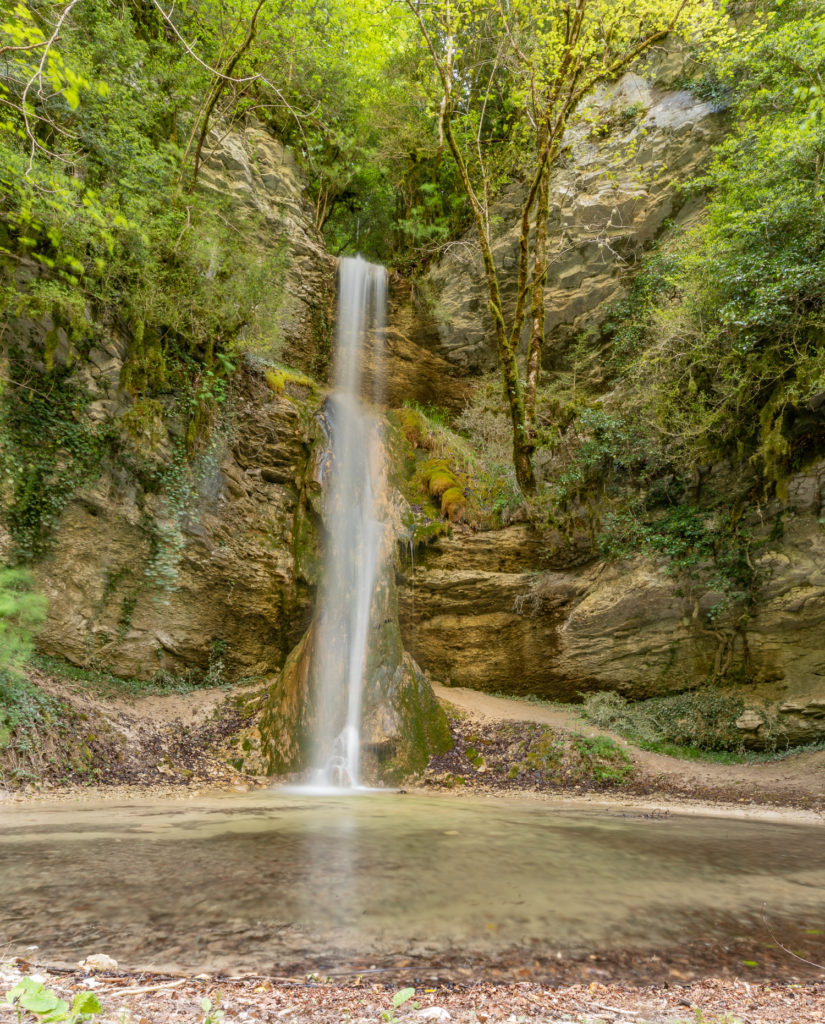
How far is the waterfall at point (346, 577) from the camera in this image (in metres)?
8.91

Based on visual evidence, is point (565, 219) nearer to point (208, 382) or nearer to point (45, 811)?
point (208, 382)

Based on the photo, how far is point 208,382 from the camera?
10.9 meters

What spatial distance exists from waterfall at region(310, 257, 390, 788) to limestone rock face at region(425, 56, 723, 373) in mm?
6169

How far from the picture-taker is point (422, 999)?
6.22ft

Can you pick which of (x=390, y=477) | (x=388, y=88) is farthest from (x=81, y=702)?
(x=388, y=88)

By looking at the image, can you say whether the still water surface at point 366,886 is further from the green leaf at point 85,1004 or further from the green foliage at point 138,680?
the green foliage at point 138,680

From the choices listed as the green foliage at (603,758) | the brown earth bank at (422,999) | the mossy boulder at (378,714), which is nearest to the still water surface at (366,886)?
the brown earth bank at (422,999)

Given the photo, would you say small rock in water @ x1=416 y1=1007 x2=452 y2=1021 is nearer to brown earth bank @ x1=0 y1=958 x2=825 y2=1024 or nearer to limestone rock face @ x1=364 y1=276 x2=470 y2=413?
brown earth bank @ x1=0 y1=958 x2=825 y2=1024

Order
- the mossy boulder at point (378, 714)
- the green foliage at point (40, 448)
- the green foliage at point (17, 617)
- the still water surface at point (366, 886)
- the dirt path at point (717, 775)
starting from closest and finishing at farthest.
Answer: the still water surface at point (366, 886) → the green foliage at point (17, 617) → the dirt path at point (717, 775) → the green foliage at point (40, 448) → the mossy boulder at point (378, 714)

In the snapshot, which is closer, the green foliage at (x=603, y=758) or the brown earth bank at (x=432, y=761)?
the brown earth bank at (x=432, y=761)

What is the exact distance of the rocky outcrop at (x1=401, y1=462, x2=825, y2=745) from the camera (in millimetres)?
8898

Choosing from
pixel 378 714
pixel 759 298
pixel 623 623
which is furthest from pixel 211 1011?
pixel 759 298

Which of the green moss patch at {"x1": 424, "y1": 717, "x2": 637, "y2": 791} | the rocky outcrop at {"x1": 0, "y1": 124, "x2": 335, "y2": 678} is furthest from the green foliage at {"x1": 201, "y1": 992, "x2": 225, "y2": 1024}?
the rocky outcrop at {"x1": 0, "y1": 124, "x2": 335, "y2": 678}

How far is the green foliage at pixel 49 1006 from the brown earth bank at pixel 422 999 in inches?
4.2
